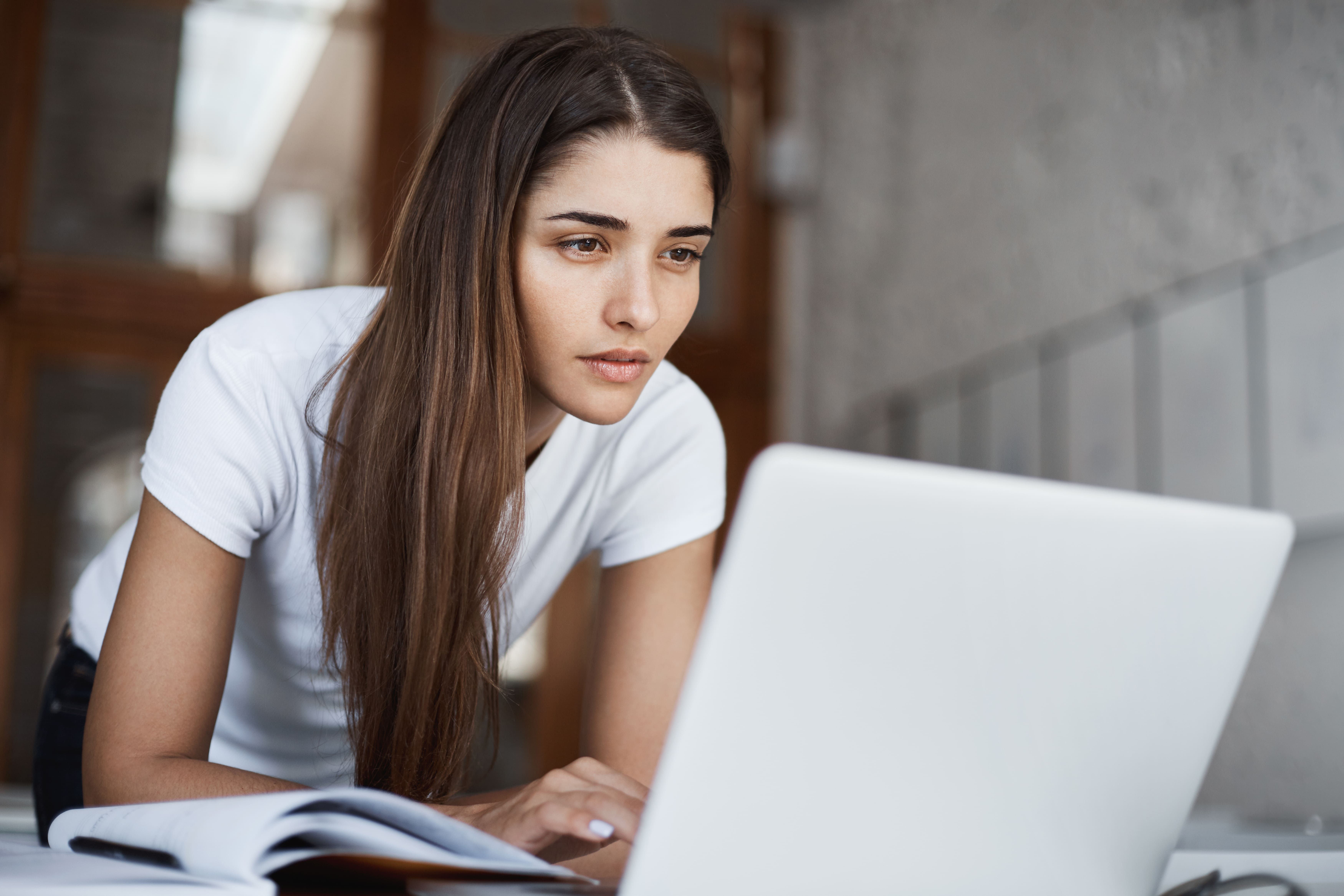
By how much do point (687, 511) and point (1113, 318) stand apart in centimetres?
155

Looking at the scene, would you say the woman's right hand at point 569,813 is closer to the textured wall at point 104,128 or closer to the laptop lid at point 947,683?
the laptop lid at point 947,683

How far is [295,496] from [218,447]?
11 cm

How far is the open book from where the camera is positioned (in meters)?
0.43

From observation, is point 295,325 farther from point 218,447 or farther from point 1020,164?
point 1020,164

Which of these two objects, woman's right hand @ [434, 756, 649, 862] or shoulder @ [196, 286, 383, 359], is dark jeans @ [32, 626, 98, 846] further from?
woman's right hand @ [434, 756, 649, 862]

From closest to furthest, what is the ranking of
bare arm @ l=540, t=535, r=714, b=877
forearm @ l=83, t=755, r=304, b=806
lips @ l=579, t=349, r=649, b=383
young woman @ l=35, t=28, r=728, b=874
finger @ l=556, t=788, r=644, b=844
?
1. finger @ l=556, t=788, r=644, b=844
2. forearm @ l=83, t=755, r=304, b=806
3. young woman @ l=35, t=28, r=728, b=874
4. lips @ l=579, t=349, r=649, b=383
5. bare arm @ l=540, t=535, r=714, b=877

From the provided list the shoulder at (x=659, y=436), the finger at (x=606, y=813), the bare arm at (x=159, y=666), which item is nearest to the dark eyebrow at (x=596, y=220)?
the shoulder at (x=659, y=436)

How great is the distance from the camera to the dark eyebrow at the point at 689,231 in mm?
877

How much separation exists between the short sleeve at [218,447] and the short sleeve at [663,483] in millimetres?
318

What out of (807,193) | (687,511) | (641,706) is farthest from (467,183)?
(807,193)

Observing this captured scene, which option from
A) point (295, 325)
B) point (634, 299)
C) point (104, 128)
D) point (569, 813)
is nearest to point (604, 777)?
point (569, 813)

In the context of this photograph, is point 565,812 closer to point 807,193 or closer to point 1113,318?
point 1113,318

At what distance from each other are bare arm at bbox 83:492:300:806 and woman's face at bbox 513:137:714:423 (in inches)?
11.2

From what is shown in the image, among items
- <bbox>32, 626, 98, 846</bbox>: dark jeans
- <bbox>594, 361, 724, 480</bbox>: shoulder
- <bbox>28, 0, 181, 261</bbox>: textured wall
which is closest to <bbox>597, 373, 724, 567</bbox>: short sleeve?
<bbox>594, 361, 724, 480</bbox>: shoulder
